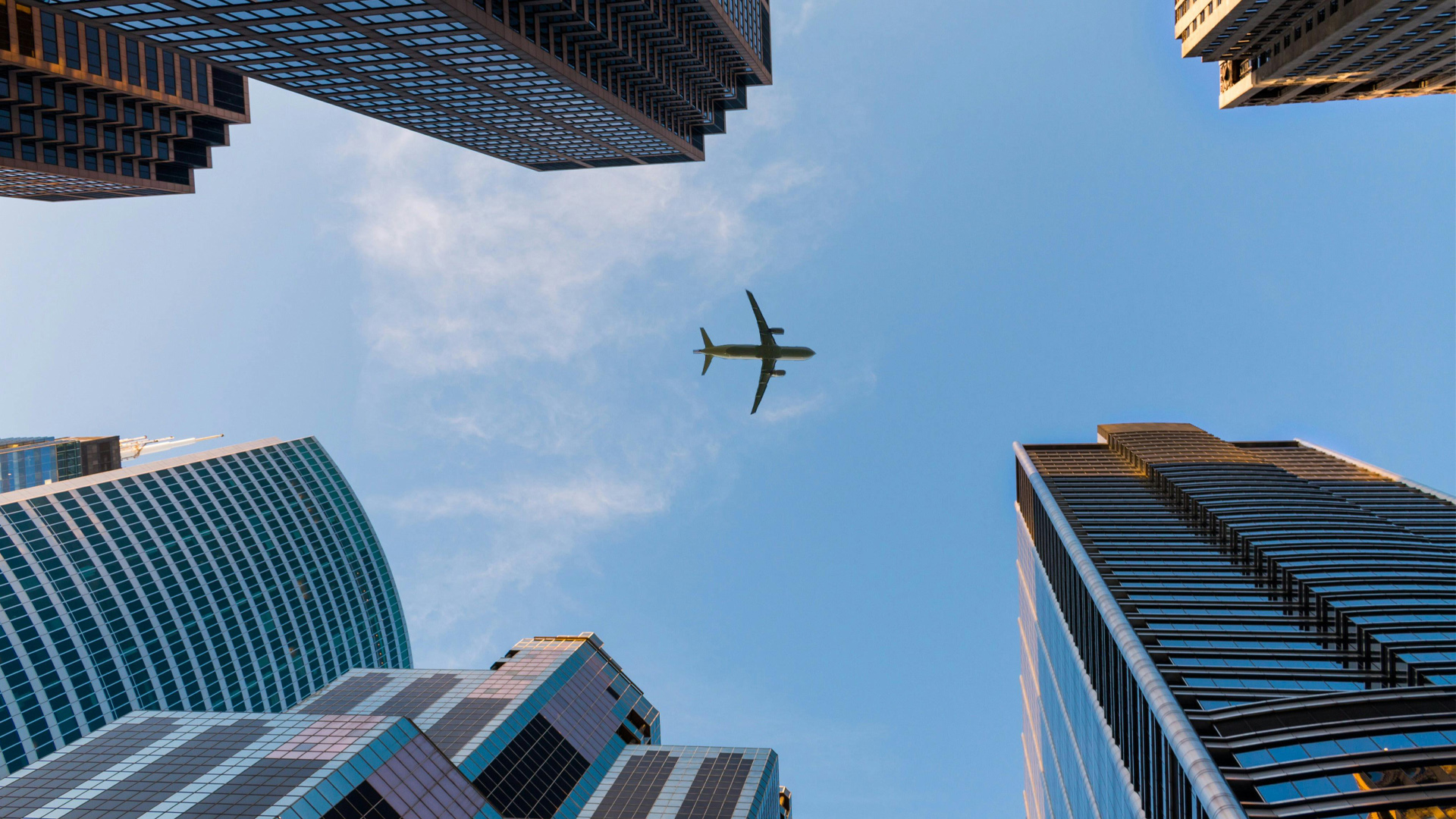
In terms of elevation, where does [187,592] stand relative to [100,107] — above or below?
below

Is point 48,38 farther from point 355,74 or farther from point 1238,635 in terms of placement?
point 1238,635

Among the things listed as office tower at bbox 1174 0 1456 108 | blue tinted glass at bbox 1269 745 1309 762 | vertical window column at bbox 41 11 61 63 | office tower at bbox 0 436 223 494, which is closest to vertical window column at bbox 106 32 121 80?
vertical window column at bbox 41 11 61 63

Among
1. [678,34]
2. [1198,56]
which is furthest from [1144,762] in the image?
[678,34]

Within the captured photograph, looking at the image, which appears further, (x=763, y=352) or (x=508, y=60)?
(x=508, y=60)

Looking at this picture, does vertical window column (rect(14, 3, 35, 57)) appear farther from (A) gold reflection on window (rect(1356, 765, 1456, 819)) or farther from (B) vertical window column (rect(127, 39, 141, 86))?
(A) gold reflection on window (rect(1356, 765, 1456, 819))

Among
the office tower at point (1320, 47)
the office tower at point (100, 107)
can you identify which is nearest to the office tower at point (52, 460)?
the office tower at point (100, 107)

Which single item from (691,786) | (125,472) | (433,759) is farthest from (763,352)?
(125,472)

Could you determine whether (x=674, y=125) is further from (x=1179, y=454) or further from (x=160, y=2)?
(x=1179, y=454)
